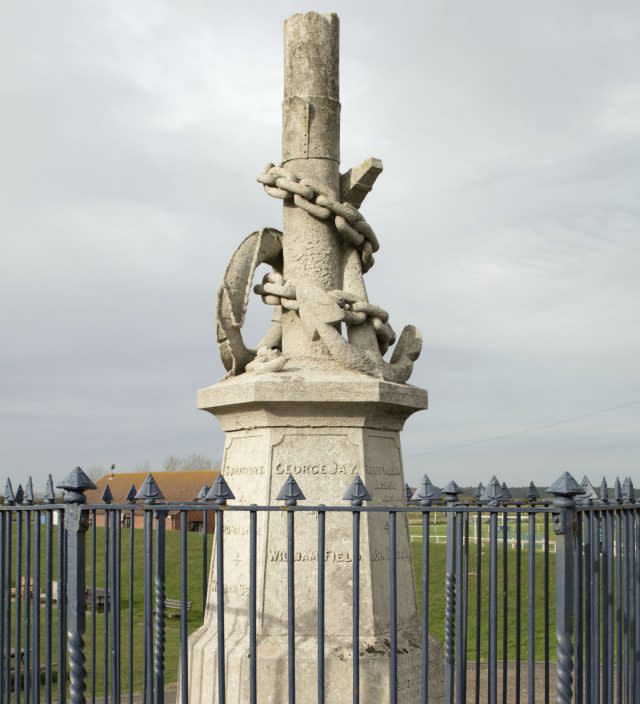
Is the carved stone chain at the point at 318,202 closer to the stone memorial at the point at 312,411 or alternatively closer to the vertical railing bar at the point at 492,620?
the stone memorial at the point at 312,411

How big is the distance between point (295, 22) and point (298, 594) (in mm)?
4561

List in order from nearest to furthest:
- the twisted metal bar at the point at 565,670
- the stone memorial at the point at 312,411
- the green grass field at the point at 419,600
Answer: the twisted metal bar at the point at 565,670 → the stone memorial at the point at 312,411 → the green grass field at the point at 419,600

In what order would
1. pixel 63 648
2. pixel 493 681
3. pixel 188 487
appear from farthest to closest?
1. pixel 188 487
2. pixel 63 648
3. pixel 493 681

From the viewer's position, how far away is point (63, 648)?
16.4ft

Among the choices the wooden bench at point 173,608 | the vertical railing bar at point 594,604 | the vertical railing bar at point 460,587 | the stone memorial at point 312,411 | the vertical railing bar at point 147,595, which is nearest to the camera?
the vertical railing bar at point 594,604

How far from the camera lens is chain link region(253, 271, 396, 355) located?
6805 mm

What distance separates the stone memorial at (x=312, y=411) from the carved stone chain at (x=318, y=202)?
12mm

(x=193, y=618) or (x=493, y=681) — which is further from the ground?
(x=493, y=681)

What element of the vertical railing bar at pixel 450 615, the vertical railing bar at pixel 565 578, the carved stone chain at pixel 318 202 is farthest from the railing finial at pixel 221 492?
the carved stone chain at pixel 318 202

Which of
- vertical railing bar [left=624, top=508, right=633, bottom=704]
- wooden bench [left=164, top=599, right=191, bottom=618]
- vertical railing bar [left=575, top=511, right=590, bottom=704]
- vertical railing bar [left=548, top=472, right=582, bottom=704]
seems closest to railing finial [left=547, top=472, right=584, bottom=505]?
vertical railing bar [left=548, top=472, right=582, bottom=704]

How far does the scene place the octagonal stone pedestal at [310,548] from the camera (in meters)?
6.05

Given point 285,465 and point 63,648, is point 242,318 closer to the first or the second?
point 285,465

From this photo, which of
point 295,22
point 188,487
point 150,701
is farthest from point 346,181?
point 188,487

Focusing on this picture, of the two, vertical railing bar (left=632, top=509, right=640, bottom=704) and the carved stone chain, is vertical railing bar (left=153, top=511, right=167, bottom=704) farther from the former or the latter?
the carved stone chain
